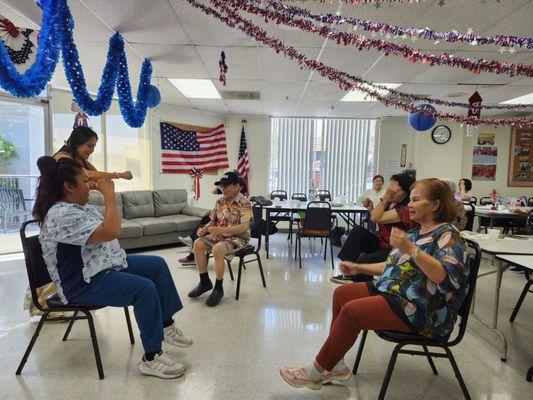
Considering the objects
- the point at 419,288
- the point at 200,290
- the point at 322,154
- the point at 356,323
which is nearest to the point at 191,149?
the point at 322,154

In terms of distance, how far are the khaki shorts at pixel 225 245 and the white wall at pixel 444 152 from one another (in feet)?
16.2

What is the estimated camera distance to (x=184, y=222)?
520 cm

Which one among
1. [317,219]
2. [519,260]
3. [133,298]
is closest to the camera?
[133,298]

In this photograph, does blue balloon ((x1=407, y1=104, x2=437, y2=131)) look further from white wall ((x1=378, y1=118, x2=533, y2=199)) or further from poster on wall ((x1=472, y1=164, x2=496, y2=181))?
poster on wall ((x1=472, y1=164, x2=496, y2=181))

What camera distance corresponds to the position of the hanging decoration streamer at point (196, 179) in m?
6.69

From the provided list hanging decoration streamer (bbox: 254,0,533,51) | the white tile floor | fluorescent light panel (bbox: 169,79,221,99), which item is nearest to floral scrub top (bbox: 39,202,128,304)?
the white tile floor

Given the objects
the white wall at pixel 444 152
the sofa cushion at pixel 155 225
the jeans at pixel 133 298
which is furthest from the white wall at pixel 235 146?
the jeans at pixel 133 298

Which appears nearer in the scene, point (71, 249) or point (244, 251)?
point (71, 249)

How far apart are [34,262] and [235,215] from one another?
5.54ft

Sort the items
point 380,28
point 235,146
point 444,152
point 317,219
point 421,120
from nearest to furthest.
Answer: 1. point 380,28
2. point 317,219
3. point 421,120
4. point 444,152
5. point 235,146

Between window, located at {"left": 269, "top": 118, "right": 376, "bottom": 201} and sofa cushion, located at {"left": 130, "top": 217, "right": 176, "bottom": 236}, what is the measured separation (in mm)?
2913

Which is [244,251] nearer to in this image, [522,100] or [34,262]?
[34,262]

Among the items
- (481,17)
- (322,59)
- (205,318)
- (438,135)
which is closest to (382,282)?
(205,318)

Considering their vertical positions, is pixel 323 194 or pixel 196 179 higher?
pixel 196 179
